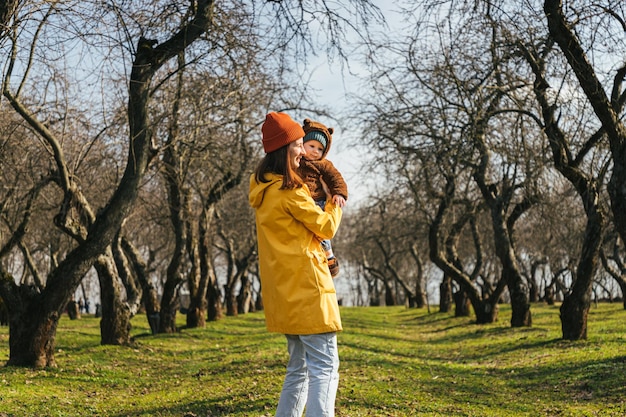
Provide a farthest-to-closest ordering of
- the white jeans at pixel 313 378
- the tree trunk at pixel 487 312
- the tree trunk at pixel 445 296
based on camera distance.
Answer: the tree trunk at pixel 445 296, the tree trunk at pixel 487 312, the white jeans at pixel 313 378

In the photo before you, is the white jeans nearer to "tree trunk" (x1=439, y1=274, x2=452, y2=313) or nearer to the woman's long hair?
the woman's long hair

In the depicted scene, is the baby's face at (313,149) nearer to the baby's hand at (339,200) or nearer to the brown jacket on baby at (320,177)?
the brown jacket on baby at (320,177)

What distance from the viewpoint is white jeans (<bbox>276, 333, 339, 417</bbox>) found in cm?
505

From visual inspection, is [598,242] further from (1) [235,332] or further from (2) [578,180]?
(1) [235,332]

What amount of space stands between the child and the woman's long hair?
0.32 meters

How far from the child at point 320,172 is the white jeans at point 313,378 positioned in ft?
2.24

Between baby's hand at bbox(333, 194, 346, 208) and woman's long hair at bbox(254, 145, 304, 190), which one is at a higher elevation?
woman's long hair at bbox(254, 145, 304, 190)

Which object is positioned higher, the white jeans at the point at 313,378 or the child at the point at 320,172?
the child at the point at 320,172

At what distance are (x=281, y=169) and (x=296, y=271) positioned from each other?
80cm

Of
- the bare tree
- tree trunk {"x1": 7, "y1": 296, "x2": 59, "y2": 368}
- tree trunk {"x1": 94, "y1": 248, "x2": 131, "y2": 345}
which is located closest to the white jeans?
the bare tree

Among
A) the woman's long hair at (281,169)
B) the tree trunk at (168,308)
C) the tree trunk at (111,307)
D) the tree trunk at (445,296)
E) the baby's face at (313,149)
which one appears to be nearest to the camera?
the woman's long hair at (281,169)

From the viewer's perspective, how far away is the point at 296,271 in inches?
203

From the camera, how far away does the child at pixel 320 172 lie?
221 inches

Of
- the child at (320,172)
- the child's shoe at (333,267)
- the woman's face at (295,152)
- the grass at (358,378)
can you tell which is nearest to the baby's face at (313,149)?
the child at (320,172)
